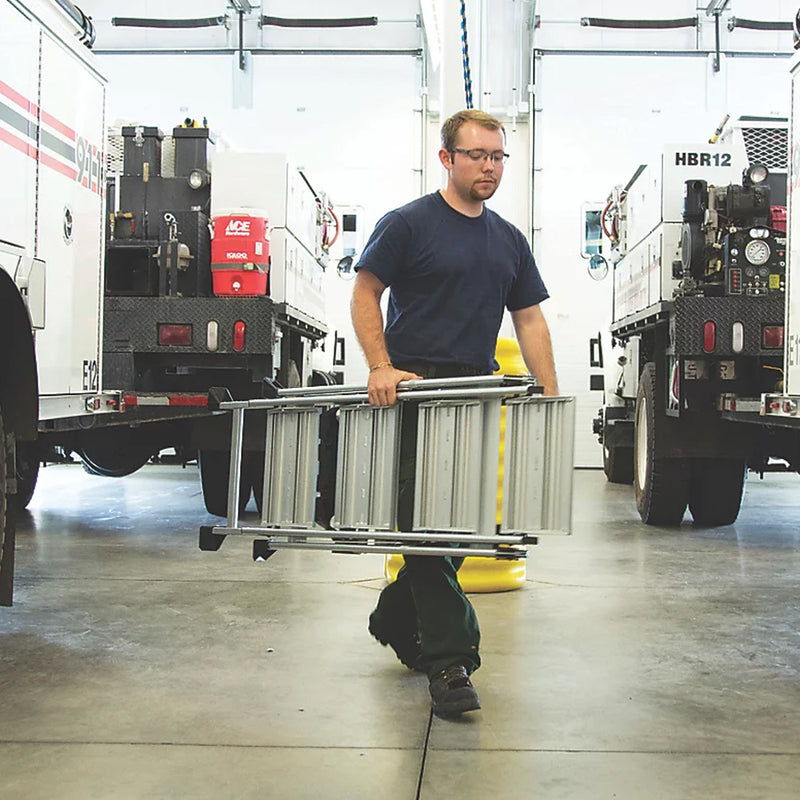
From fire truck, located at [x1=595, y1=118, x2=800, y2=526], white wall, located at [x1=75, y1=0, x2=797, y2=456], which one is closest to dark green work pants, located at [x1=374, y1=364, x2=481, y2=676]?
fire truck, located at [x1=595, y1=118, x2=800, y2=526]

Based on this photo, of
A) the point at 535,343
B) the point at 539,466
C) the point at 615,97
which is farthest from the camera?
the point at 615,97

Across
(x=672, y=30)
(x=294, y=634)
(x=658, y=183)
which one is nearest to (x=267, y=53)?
(x=672, y=30)

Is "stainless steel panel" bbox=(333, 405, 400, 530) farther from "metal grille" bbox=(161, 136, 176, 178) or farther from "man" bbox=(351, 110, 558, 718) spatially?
"metal grille" bbox=(161, 136, 176, 178)

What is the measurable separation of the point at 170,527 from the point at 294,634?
4.05 metres

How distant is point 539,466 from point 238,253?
4.98 metres

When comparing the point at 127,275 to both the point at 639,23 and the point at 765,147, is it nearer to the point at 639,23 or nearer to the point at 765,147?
the point at 765,147

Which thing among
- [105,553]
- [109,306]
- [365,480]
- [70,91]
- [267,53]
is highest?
[267,53]

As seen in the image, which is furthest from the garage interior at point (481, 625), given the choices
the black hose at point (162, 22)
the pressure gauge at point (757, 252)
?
the black hose at point (162, 22)

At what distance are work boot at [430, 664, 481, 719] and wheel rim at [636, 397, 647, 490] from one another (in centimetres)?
550

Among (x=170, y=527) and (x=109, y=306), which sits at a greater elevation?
(x=109, y=306)

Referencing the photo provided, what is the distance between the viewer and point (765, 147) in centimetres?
881

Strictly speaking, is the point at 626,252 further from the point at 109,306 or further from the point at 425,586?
the point at 425,586

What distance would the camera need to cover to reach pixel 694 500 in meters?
9.10

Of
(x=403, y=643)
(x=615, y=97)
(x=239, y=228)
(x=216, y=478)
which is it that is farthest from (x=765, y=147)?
(x=615, y=97)
